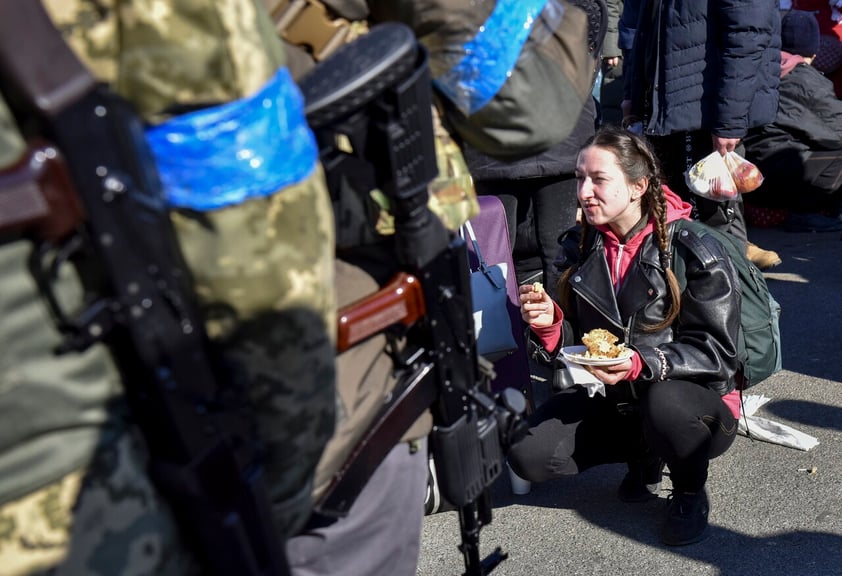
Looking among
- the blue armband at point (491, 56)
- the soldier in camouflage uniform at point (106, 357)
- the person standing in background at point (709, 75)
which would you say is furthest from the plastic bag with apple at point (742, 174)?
the soldier in camouflage uniform at point (106, 357)

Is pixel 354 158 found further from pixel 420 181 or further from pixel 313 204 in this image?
pixel 313 204

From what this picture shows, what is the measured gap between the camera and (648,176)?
282cm

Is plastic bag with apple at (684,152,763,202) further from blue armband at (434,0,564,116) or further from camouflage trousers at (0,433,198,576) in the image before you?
camouflage trousers at (0,433,198,576)

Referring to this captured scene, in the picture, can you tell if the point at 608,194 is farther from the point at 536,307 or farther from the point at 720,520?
the point at 720,520

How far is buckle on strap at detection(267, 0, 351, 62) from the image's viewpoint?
1.33 m

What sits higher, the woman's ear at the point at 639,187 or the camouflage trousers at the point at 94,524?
the camouflage trousers at the point at 94,524

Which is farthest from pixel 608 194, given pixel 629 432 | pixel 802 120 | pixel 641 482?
pixel 802 120

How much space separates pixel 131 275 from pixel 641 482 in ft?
7.75

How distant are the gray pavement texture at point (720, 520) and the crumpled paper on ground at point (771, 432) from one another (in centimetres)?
3

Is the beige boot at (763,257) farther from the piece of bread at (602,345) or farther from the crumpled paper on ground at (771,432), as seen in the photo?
the piece of bread at (602,345)

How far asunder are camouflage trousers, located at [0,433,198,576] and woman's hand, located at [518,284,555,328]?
6.25 feet

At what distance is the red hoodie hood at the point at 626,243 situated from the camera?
2.82 metres

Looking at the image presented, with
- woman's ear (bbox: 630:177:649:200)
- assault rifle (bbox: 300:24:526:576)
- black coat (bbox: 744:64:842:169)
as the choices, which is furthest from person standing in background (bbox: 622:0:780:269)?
assault rifle (bbox: 300:24:526:576)

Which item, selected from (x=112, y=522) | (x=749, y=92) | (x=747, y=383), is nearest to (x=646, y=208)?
(x=747, y=383)
